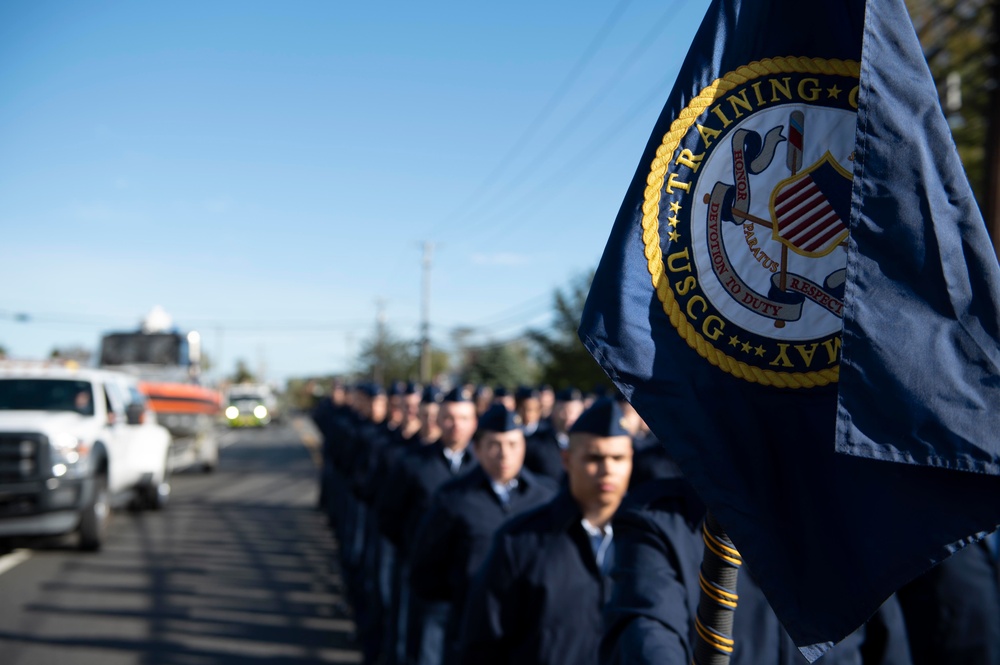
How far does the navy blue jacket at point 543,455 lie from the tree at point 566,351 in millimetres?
25228

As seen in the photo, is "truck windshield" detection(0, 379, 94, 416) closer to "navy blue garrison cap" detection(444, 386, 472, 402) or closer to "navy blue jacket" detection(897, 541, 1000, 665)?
"navy blue garrison cap" detection(444, 386, 472, 402)

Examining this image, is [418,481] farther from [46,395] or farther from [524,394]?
[46,395]

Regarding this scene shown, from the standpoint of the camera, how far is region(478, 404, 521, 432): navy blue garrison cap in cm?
549

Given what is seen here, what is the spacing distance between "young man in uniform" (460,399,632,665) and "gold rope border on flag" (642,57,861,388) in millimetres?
1755

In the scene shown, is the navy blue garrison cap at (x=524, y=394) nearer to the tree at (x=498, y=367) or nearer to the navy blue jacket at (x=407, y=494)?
the navy blue jacket at (x=407, y=494)

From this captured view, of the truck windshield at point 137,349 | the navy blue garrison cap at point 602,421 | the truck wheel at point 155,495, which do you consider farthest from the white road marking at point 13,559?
the truck windshield at point 137,349

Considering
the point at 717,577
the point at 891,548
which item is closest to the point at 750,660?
the point at 717,577

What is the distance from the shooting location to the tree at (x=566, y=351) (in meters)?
35.2

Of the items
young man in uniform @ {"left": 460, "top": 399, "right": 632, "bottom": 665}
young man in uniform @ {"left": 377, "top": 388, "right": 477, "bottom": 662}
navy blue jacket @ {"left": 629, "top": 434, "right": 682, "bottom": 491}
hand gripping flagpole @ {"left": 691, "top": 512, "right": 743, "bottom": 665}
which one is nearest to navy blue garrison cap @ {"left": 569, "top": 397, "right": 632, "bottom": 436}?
young man in uniform @ {"left": 460, "top": 399, "right": 632, "bottom": 665}

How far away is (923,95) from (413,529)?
16.9ft

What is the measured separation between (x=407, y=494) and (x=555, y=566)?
10.4 feet

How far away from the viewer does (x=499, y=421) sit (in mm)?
5531

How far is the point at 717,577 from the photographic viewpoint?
6.07 ft

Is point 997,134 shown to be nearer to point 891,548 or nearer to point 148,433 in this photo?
point 891,548
